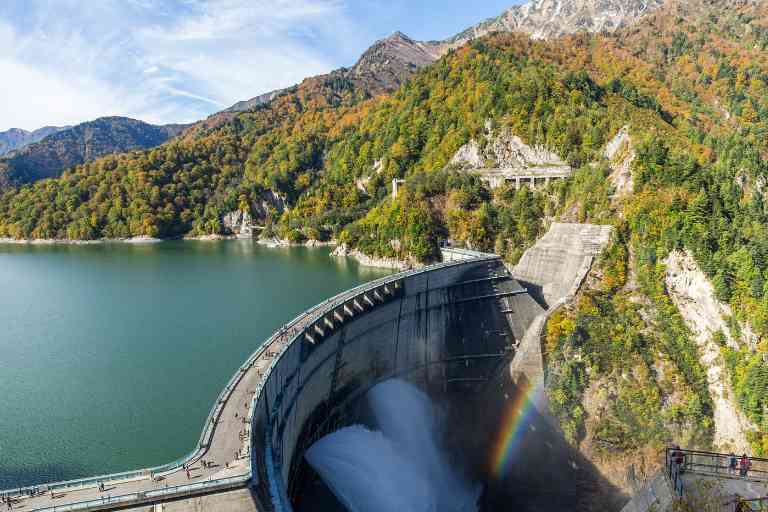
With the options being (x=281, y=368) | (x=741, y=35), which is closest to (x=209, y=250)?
(x=281, y=368)

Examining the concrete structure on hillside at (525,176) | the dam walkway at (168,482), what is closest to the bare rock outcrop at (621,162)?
the concrete structure on hillside at (525,176)

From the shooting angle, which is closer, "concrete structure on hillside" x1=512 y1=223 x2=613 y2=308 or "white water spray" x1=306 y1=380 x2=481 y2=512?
"white water spray" x1=306 y1=380 x2=481 y2=512

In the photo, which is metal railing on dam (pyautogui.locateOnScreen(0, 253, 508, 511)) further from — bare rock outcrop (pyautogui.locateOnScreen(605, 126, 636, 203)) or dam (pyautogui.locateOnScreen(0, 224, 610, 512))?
bare rock outcrop (pyautogui.locateOnScreen(605, 126, 636, 203))

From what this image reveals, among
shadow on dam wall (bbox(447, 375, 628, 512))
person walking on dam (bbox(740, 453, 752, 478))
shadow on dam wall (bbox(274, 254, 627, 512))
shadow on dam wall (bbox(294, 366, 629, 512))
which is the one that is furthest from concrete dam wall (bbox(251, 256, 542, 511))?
person walking on dam (bbox(740, 453, 752, 478))

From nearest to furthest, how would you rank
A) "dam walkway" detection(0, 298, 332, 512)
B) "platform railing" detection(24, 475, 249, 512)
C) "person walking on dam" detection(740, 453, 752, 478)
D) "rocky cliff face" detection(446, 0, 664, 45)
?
"person walking on dam" detection(740, 453, 752, 478) → "platform railing" detection(24, 475, 249, 512) → "dam walkway" detection(0, 298, 332, 512) → "rocky cliff face" detection(446, 0, 664, 45)

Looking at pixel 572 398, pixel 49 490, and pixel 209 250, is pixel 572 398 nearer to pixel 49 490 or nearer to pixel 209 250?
pixel 49 490

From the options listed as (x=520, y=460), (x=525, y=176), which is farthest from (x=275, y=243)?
(x=520, y=460)

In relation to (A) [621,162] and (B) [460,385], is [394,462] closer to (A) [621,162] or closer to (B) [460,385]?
(B) [460,385]
